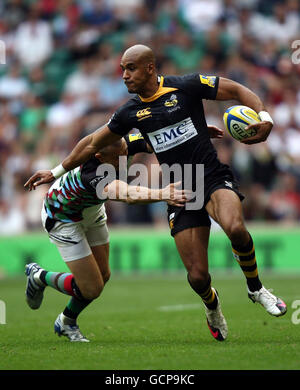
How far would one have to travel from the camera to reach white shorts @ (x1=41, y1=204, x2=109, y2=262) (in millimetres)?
8414

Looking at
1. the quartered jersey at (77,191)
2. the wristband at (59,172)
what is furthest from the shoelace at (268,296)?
the wristband at (59,172)

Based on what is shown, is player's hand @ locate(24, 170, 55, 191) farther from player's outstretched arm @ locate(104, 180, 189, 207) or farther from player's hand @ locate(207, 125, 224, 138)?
player's hand @ locate(207, 125, 224, 138)

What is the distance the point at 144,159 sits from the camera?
17.0 meters

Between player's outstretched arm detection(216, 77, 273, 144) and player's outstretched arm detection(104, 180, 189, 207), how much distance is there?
31.7 inches

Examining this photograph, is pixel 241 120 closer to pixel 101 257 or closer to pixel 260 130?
pixel 260 130

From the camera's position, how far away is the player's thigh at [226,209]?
7.30 m

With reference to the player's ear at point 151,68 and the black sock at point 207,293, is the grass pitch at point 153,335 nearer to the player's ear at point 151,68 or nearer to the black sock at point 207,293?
the black sock at point 207,293

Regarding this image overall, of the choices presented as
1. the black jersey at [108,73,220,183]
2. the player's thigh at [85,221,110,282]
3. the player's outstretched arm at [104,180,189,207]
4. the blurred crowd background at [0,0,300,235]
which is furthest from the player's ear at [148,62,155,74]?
the blurred crowd background at [0,0,300,235]

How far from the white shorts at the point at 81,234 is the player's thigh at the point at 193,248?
1.18 m

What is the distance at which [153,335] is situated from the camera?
862 centimetres

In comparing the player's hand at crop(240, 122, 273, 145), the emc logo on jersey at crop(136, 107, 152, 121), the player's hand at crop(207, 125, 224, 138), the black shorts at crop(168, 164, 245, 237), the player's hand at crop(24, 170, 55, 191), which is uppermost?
the emc logo on jersey at crop(136, 107, 152, 121)

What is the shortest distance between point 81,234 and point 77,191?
0.52 m

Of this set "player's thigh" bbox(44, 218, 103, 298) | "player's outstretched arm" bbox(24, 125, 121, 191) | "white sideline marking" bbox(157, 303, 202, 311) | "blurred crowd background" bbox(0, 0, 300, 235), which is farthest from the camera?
"blurred crowd background" bbox(0, 0, 300, 235)
